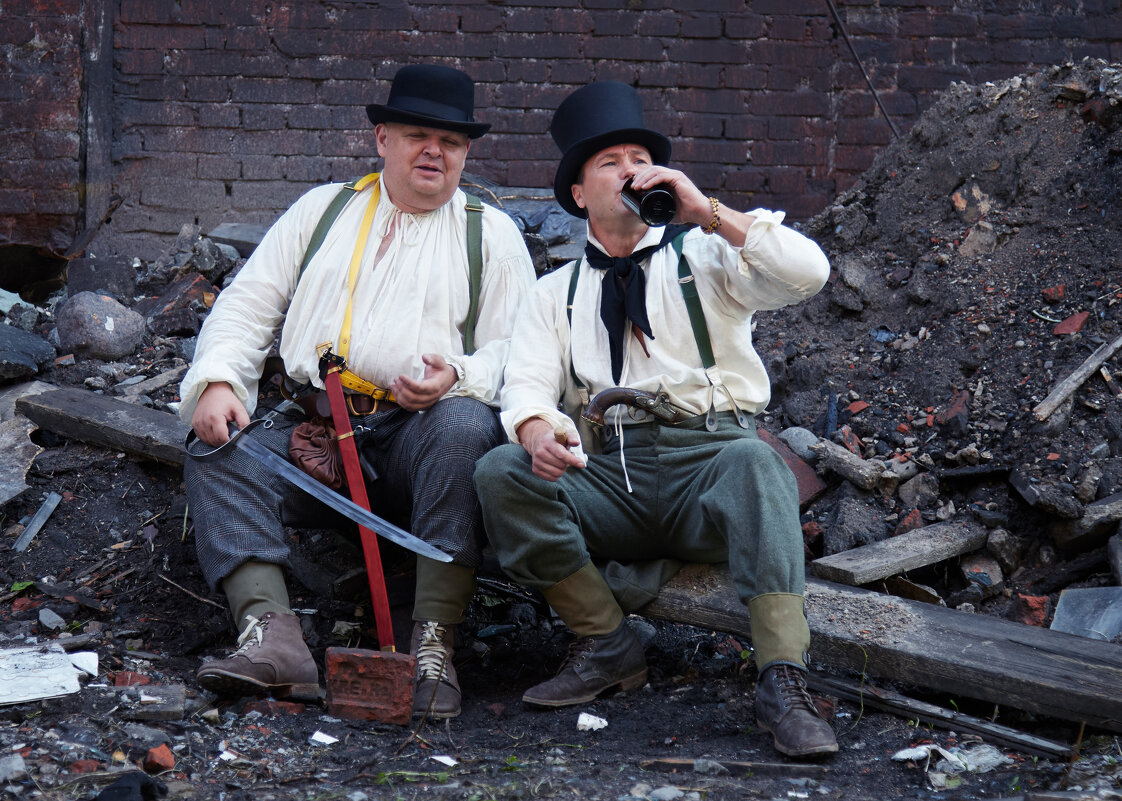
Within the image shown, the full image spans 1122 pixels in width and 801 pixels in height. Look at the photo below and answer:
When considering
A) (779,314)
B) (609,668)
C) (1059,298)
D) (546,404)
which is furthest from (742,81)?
(609,668)

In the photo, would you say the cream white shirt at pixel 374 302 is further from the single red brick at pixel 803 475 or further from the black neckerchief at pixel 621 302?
the single red brick at pixel 803 475

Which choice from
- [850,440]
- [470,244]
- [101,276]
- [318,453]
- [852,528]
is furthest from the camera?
[101,276]

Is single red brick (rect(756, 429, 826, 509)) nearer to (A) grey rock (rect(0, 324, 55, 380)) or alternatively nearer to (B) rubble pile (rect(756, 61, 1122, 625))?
(B) rubble pile (rect(756, 61, 1122, 625))

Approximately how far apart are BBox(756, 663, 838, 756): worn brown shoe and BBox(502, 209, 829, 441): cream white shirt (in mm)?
864

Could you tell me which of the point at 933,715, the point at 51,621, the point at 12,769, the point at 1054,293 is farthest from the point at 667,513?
the point at 1054,293

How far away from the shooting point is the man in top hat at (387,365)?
10.2 feet

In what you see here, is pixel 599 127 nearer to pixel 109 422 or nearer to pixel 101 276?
pixel 109 422

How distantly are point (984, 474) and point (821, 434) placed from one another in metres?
0.71

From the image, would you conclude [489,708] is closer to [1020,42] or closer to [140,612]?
[140,612]

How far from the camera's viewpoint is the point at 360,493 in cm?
324

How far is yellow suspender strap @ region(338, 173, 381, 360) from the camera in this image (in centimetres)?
345

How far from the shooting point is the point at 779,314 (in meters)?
5.26

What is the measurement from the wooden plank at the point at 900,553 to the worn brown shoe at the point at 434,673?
52.6 inches

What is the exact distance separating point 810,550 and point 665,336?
49.8 inches
